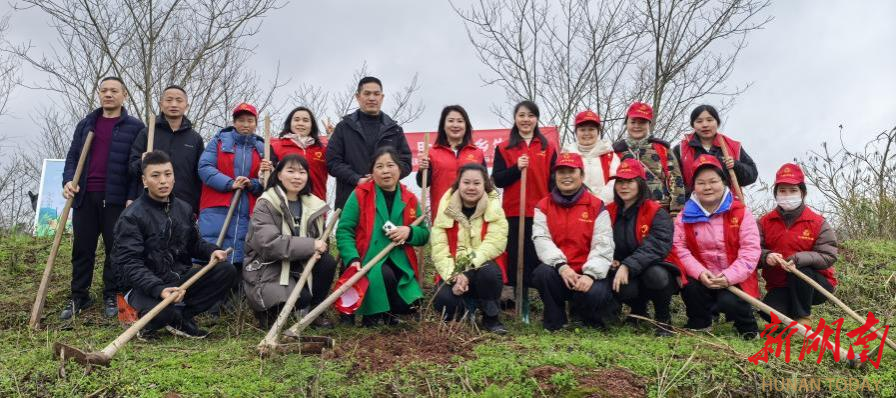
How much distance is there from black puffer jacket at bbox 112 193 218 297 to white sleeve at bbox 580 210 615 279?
2.80m

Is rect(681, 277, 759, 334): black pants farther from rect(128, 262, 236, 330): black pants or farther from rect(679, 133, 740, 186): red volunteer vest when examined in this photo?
rect(128, 262, 236, 330): black pants

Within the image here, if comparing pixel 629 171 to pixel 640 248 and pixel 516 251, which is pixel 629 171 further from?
pixel 516 251

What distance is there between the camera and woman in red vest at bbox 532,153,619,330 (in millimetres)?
4699

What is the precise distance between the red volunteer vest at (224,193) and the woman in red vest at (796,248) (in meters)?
4.08

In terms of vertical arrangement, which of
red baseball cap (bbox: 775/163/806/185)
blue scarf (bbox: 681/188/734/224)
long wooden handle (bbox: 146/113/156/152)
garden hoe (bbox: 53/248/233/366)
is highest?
long wooden handle (bbox: 146/113/156/152)

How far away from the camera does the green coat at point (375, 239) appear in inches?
191

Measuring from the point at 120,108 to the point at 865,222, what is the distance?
9.17m

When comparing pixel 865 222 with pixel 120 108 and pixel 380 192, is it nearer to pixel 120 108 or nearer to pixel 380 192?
pixel 380 192

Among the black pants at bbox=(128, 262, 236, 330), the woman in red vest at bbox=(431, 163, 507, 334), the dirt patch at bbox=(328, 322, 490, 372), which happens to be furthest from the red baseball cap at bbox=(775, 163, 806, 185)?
the black pants at bbox=(128, 262, 236, 330)

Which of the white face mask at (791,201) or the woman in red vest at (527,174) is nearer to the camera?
the white face mask at (791,201)

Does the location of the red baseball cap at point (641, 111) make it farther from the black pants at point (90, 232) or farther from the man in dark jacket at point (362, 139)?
the black pants at point (90, 232)

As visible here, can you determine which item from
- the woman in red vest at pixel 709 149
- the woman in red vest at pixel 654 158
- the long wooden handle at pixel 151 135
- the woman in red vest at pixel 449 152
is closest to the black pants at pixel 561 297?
the woman in red vest at pixel 654 158

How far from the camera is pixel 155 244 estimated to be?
4652 millimetres

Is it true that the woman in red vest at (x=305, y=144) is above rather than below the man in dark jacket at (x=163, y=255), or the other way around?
above
